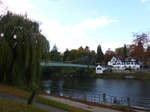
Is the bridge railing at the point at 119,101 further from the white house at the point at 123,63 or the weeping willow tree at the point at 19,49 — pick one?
the white house at the point at 123,63

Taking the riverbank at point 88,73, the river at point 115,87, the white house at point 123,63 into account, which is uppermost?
the white house at point 123,63

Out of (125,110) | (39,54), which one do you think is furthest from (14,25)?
(125,110)

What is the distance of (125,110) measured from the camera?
11.6 meters

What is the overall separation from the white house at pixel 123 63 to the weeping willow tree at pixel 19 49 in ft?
184

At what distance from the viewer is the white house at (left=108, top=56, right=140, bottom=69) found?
68.0 metres

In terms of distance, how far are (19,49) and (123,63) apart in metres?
64.9

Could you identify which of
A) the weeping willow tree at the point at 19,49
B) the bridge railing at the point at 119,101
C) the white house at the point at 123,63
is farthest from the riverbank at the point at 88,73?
the weeping willow tree at the point at 19,49

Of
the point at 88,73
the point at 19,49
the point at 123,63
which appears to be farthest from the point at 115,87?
the point at 123,63

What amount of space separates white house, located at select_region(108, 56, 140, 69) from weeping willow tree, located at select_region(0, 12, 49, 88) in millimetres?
56160

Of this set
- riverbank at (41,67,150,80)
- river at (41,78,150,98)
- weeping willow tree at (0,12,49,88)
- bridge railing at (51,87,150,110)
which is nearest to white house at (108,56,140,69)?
riverbank at (41,67,150,80)

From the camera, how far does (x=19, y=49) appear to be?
14.7 m

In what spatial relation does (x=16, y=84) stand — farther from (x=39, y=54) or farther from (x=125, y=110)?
(x=125, y=110)

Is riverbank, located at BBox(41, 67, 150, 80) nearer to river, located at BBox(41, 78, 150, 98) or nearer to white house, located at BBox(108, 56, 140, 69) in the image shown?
white house, located at BBox(108, 56, 140, 69)

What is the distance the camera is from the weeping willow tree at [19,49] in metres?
14.3
